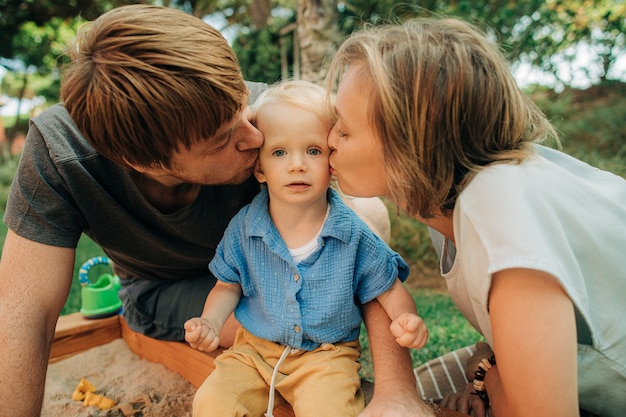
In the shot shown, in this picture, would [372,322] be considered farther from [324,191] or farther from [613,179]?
[613,179]

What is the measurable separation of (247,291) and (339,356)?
39cm

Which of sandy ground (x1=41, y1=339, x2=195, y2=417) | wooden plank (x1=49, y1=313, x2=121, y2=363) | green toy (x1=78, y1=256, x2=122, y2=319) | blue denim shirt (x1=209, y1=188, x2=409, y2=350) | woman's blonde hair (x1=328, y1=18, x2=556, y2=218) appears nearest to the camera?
woman's blonde hair (x1=328, y1=18, x2=556, y2=218)

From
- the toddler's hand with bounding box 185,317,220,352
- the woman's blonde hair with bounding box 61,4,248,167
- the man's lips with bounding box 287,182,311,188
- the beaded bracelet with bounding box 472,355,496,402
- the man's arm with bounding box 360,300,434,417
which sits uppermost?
the woman's blonde hair with bounding box 61,4,248,167

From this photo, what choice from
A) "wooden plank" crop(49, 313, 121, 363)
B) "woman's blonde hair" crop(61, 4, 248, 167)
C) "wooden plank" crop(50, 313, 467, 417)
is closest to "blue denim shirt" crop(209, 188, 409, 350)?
"woman's blonde hair" crop(61, 4, 248, 167)

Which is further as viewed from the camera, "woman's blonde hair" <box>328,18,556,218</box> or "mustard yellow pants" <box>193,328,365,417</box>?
"mustard yellow pants" <box>193,328,365,417</box>

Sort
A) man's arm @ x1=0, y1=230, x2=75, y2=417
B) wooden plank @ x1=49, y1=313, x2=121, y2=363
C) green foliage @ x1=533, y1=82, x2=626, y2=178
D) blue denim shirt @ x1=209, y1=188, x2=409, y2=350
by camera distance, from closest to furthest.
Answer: blue denim shirt @ x1=209, y1=188, x2=409, y2=350, man's arm @ x1=0, y1=230, x2=75, y2=417, wooden plank @ x1=49, y1=313, x2=121, y2=363, green foliage @ x1=533, y1=82, x2=626, y2=178

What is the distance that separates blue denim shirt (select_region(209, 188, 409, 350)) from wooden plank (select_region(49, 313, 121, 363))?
1.45 meters

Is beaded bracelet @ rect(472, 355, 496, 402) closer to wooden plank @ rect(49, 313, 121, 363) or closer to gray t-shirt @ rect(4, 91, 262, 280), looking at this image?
gray t-shirt @ rect(4, 91, 262, 280)

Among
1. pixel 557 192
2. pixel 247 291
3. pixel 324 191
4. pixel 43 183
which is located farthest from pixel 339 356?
pixel 43 183

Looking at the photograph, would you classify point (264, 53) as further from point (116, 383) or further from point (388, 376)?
point (388, 376)

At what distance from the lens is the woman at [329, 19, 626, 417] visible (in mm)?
1170

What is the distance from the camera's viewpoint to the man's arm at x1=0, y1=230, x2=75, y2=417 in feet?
5.94

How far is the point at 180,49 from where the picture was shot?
1703 mm

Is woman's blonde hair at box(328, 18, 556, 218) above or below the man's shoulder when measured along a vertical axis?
above
